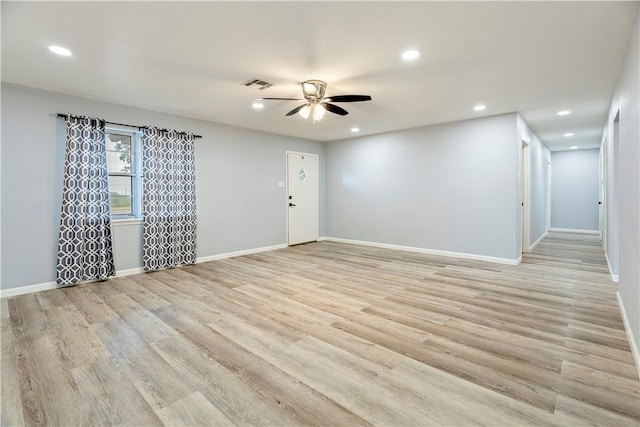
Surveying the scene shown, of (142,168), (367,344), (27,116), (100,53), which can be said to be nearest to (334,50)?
(100,53)

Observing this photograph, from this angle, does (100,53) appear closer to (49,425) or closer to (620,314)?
(49,425)

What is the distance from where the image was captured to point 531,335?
8.66 feet

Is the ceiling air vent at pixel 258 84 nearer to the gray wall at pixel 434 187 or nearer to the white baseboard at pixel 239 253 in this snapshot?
the white baseboard at pixel 239 253

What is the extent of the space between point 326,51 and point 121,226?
393 cm

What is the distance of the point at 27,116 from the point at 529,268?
7449 mm

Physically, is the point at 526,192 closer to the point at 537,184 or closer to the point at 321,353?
the point at 537,184

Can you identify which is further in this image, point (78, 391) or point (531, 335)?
point (531, 335)

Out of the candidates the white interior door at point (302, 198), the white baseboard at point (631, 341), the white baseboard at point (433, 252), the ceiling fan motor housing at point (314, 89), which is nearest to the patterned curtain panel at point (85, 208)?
the ceiling fan motor housing at point (314, 89)

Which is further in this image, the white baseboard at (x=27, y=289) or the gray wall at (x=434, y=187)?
the gray wall at (x=434, y=187)

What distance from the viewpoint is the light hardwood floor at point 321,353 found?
1747mm

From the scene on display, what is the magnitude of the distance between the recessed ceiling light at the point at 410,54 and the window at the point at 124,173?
4.15 meters

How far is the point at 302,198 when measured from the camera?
24.7 feet

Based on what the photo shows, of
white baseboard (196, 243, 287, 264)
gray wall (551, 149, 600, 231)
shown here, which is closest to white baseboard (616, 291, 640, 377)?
white baseboard (196, 243, 287, 264)

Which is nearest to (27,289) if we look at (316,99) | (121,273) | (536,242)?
Answer: (121,273)
